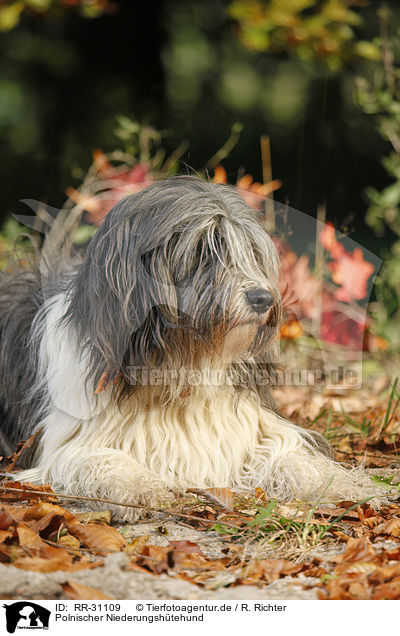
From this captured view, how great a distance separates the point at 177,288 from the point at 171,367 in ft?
1.03

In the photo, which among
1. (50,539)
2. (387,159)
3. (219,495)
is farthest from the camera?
(387,159)

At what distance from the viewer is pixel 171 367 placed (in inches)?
117

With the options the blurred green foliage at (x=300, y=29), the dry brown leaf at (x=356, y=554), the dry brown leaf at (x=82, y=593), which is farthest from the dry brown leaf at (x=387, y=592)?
the blurred green foliage at (x=300, y=29)

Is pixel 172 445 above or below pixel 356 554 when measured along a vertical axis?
above

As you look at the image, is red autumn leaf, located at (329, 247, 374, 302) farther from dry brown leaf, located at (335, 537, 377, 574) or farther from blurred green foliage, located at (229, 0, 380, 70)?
dry brown leaf, located at (335, 537, 377, 574)

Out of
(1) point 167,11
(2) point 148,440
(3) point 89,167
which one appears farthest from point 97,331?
(1) point 167,11

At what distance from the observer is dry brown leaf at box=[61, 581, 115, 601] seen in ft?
6.82

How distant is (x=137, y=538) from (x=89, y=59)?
5.10m

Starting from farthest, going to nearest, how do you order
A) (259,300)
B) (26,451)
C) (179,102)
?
(179,102)
(26,451)
(259,300)

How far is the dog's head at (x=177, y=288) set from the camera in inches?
113

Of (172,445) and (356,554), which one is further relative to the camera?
(172,445)

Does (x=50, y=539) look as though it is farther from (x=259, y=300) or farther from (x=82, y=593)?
(x=259, y=300)

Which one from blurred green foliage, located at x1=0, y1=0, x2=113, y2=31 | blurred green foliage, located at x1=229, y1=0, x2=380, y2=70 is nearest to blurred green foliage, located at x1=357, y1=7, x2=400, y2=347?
blurred green foliage, located at x1=229, y1=0, x2=380, y2=70

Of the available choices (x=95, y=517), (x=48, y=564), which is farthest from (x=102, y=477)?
(x=48, y=564)
